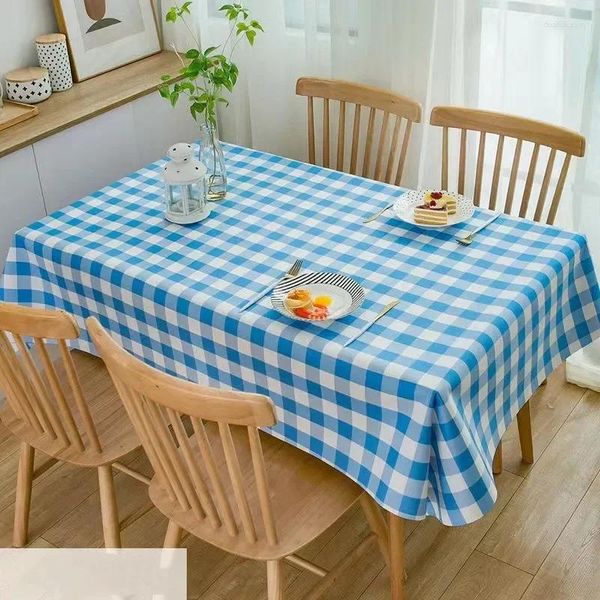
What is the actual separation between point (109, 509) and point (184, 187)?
775mm

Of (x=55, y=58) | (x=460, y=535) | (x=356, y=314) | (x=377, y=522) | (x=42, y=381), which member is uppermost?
(x=55, y=58)

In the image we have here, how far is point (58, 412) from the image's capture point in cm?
216

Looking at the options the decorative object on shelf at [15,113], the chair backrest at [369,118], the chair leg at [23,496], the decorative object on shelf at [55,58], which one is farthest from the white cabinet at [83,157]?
the chair leg at [23,496]

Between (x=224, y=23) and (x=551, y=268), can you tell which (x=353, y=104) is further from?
(x=551, y=268)

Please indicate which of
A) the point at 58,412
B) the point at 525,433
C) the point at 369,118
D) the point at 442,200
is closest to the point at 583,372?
the point at 525,433

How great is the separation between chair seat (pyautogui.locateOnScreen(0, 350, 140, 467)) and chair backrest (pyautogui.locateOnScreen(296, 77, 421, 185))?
1007 millimetres

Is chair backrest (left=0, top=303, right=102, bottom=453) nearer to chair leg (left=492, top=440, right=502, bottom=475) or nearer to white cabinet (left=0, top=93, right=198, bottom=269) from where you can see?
white cabinet (left=0, top=93, right=198, bottom=269)

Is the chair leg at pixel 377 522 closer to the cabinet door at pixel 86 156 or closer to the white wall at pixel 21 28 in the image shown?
the cabinet door at pixel 86 156

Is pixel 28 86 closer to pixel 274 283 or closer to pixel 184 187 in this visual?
pixel 184 187

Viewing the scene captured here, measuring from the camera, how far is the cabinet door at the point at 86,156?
290 centimetres

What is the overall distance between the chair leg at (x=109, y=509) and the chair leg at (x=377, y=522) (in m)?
0.58

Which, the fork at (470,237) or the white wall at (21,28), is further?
the white wall at (21,28)

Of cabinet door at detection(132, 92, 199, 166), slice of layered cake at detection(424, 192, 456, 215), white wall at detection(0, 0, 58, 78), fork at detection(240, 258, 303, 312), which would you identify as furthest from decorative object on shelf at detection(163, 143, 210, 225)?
white wall at detection(0, 0, 58, 78)

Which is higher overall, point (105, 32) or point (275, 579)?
point (105, 32)
